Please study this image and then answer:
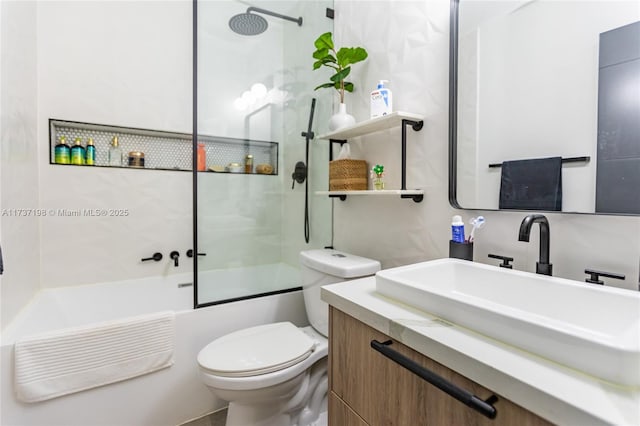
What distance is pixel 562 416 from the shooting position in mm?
403

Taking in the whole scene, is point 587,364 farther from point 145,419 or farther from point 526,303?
point 145,419

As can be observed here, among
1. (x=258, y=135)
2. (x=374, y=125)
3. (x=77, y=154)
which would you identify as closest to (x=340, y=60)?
(x=374, y=125)

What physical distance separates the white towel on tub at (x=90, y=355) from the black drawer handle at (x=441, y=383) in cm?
123

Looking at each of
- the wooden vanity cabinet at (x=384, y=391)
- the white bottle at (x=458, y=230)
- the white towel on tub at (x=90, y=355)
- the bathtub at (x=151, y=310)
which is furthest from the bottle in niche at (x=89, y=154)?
the white bottle at (x=458, y=230)

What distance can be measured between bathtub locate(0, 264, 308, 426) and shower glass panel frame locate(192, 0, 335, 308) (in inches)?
1.4

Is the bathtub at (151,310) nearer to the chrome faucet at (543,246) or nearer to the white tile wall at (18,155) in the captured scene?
the white tile wall at (18,155)

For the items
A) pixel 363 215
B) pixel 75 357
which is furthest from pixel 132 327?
pixel 363 215

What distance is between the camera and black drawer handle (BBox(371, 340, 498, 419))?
0.48 m

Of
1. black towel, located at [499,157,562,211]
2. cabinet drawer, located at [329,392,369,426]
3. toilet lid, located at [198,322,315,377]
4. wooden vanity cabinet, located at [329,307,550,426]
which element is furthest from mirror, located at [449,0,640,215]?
toilet lid, located at [198,322,315,377]

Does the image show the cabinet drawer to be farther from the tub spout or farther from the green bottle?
the green bottle

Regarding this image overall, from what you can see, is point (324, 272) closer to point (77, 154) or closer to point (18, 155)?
point (18, 155)

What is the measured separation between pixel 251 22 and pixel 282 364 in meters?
2.04

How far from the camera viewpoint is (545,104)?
907 mm

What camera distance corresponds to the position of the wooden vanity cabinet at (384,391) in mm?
524
